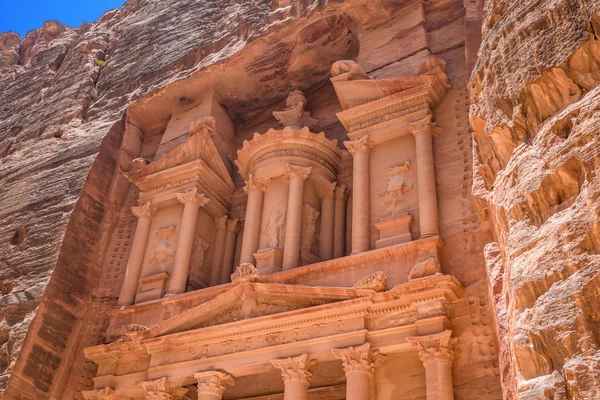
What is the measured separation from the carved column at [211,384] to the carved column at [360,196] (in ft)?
9.24

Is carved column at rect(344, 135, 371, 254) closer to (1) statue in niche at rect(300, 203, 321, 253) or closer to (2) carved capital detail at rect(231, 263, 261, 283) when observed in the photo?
(1) statue in niche at rect(300, 203, 321, 253)

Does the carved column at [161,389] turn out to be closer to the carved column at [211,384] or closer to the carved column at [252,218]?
the carved column at [211,384]

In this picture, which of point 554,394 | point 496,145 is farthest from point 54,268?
point 554,394

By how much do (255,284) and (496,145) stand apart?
5.52 m

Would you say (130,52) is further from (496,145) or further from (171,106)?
(496,145)

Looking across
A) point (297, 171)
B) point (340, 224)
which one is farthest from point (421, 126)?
point (297, 171)

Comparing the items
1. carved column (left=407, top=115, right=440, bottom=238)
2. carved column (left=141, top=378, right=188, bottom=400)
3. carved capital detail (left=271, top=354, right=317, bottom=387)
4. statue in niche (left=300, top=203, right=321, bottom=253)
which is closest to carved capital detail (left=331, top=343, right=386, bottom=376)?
carved capital detail (left=271, top=354, right=317, bottom=387)

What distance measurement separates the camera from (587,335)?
414cm

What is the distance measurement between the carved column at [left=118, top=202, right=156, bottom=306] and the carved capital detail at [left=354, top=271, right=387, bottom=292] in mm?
5017

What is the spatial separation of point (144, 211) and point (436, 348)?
7163 millimetres

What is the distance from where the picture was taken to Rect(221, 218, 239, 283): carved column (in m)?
13.2

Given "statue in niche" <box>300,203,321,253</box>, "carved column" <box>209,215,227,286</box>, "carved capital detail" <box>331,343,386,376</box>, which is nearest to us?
"carved capital detail" <box>331,343,386,376</box>

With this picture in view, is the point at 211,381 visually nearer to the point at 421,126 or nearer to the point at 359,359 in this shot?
the point at 359,359

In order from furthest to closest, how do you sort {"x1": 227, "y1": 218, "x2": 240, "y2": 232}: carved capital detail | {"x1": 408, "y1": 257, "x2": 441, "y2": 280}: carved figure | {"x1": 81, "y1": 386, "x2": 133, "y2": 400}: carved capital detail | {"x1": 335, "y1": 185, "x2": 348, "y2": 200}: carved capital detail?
{"x1": 227, "y1": 218, "x2": 240, "y2": 232}: carved capital detail, {"x1": 335, "y1": 185, "x2": 348, "y2": 200}: carved capital detail, {"x1": 81, "y1": 386, "x2": 133, "y2": 400}: carved capital detail, {"x1": 408, "y1": 257, "x2": 441, "y2": 280}: carved figure
